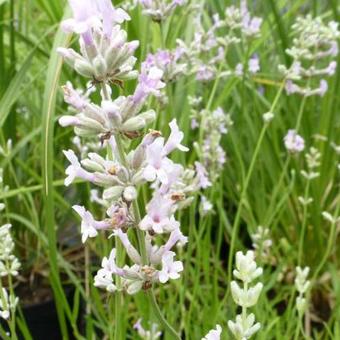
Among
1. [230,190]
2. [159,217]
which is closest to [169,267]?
[159,217]

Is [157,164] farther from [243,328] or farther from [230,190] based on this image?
[230,190]

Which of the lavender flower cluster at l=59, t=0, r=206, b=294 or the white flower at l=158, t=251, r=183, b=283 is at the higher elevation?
the lavender flower cluster at l=59, t=0, r=206, b=294

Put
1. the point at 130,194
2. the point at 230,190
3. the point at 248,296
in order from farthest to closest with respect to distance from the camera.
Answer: the point at 230,190
the point at 248,296
the point at 130,194

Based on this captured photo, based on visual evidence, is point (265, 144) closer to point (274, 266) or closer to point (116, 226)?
point (274, 266)

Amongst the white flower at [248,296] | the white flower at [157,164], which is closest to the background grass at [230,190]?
the white flower at [248,296]

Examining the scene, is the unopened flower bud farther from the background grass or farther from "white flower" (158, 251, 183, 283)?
the background grass

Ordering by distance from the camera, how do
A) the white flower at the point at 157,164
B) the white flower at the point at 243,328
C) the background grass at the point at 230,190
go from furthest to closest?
the background grass at the point at 230,190 → the white flower at the point at 243,328 → the white flower at the point at 157,164

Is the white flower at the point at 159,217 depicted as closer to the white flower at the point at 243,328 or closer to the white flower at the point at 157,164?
the white flower at the point at 157,164

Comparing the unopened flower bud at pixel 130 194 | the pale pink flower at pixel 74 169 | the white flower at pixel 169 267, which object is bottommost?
the white flower at pixel 169 267

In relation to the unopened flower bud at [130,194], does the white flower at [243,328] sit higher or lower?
lower

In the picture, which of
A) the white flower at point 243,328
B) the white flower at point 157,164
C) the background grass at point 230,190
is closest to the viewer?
the white flower at point 157,164

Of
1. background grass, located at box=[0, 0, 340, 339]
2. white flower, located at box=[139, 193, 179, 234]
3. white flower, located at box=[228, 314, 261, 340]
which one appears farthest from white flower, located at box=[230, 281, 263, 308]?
background grass, located at box=[0, 0, 340, 339]

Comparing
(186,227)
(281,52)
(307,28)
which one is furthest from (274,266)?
(307,28)
